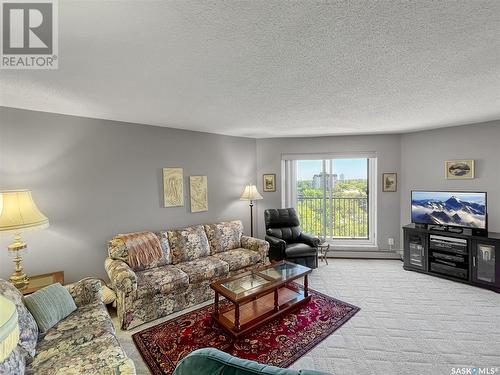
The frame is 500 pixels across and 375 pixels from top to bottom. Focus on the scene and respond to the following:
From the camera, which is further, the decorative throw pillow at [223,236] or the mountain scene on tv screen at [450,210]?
the decorative throw pillow at [223,236]

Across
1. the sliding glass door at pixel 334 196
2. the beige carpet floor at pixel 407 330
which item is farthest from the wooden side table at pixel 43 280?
the sliding glass door at pixel 334 196

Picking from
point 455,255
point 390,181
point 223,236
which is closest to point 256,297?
point 223,236

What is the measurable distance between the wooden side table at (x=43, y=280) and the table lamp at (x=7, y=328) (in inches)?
86.6

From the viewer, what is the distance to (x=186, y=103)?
8.54 ft

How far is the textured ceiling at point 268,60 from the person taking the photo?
1207mm

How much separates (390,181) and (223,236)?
3420mm

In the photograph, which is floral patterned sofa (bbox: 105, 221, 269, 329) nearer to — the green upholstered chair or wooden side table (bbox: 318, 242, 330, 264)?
wooden side table (bbox: 318, 242, 330, 264)

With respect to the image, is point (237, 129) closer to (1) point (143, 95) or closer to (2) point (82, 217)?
(1) point (143, 95)

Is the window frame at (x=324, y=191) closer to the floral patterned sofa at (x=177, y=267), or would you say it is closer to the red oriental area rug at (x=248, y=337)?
the floral patterned sofa at (x=177, y=267)

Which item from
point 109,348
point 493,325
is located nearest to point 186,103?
point 109,348

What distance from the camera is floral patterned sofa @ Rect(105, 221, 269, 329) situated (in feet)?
8.44

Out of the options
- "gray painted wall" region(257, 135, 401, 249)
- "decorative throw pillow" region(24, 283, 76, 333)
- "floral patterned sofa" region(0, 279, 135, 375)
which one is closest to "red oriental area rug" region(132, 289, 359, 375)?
"floral patterned sofa" region(0, 279, 135, 375)

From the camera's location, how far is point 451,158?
4027 millimetres

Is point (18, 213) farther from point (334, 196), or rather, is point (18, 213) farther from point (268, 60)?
point (334, 196)
